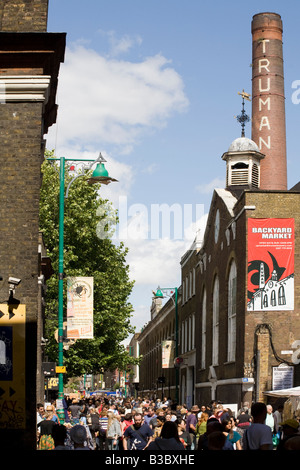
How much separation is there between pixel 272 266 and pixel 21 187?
2114 centimetres

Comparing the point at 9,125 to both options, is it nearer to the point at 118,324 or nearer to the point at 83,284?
the point at 83,284

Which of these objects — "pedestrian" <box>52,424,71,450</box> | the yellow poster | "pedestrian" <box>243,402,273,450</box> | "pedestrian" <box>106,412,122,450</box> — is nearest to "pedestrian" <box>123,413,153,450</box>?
the yellow poster

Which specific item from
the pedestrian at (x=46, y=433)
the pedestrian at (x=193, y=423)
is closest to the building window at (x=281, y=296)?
the pedestrian at (x=193, y=423)

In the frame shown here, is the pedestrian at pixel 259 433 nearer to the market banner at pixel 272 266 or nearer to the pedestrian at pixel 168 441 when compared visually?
the pedestrian at pixel 168 441

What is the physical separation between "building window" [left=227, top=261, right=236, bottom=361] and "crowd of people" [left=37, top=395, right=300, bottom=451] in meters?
10.3

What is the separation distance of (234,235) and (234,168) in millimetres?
9439

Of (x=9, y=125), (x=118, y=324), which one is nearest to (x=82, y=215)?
(x=118, y=324)

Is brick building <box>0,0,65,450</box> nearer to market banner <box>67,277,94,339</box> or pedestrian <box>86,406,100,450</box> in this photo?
pedestrian <box>86,406,100,450</box>

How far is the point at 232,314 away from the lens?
41406 mm

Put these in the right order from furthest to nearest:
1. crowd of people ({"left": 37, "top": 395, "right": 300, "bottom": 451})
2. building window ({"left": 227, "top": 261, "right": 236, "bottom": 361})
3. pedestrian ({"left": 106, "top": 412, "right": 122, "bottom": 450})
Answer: building window ({"left": 227, "top": 261, "right": 236, "bottom": 361}) → pedestrian ({"left": 106, "top": 412, "right": 122, "bottom": 450}) → crowd of people ({"left": 37, "top": 395, "right": 300, "bottom": 451})

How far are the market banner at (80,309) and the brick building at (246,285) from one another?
1180cm

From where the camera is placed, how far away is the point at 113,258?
46156 millimetres

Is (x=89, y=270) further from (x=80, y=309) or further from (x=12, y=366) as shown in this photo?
(x=12, y=366)

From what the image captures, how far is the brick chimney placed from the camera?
62.7 meters
